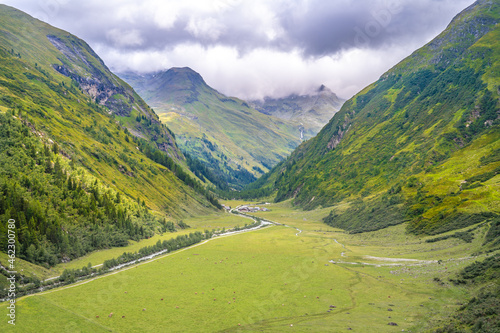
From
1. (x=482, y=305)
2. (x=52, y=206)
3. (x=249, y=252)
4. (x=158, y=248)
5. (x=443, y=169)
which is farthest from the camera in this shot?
(x=443, y=169)

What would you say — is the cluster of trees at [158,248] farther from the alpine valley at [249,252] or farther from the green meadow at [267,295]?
the green meadow at [267,295]

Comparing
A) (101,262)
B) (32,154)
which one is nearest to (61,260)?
(101,262)

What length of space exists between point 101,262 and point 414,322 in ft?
241

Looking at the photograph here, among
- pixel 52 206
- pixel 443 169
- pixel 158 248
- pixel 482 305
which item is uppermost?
pixel 52 206

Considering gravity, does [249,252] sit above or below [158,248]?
below

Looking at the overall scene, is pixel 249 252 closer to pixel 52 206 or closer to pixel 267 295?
pixel 267 295

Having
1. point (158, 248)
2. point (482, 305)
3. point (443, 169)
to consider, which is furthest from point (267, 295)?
point (443, 169)

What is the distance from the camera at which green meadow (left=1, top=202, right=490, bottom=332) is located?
144 ft

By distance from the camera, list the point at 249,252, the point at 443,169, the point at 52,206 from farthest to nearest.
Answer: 1. the point at 443,169
2. the point at 249,252
3. the point at 52,206

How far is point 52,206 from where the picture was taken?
8706cm

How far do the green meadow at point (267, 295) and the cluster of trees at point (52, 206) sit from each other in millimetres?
12707

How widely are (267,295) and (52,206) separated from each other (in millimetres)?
66996

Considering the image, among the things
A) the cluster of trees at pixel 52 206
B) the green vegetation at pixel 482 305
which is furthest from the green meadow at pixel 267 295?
the cluster of trees at pixel 52 206

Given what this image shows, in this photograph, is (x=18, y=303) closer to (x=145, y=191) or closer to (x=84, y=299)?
(x=84, y=299)
